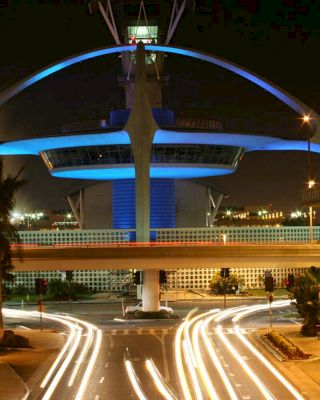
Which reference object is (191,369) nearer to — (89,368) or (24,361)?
(89,368)

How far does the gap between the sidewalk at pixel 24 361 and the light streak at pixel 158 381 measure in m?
4.24

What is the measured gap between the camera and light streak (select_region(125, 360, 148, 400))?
82.4 feet

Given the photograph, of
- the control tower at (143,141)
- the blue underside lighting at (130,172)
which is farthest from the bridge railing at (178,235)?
the blue underside lighting at (130,172)

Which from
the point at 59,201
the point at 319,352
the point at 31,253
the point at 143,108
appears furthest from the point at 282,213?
the point at 319,352

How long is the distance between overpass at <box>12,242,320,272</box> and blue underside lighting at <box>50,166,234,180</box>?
29.6 meters

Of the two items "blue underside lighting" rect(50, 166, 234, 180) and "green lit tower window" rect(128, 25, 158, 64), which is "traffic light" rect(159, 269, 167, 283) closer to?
"blue underside lighting" rect(50, 166, 234, 180)

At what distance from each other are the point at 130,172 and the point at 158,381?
56198 millimetres

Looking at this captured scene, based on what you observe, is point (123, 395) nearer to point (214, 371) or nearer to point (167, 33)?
point (214, 371)

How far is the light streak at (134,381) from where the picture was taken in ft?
82.4

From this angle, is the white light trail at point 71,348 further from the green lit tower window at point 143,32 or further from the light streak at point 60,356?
the green lit tower window at point 143,32

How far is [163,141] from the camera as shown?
7675 cm

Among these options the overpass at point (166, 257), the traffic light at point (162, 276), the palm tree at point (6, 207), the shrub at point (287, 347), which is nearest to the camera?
the shrub at point (287, 347)

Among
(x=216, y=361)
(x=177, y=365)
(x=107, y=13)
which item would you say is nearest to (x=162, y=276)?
(x=216, y=361)

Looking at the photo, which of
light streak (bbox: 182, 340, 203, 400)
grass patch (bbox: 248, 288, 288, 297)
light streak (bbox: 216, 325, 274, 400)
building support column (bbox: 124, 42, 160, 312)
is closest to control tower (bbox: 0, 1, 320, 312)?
building support column (bbox: 124, 42, 160, 312)
